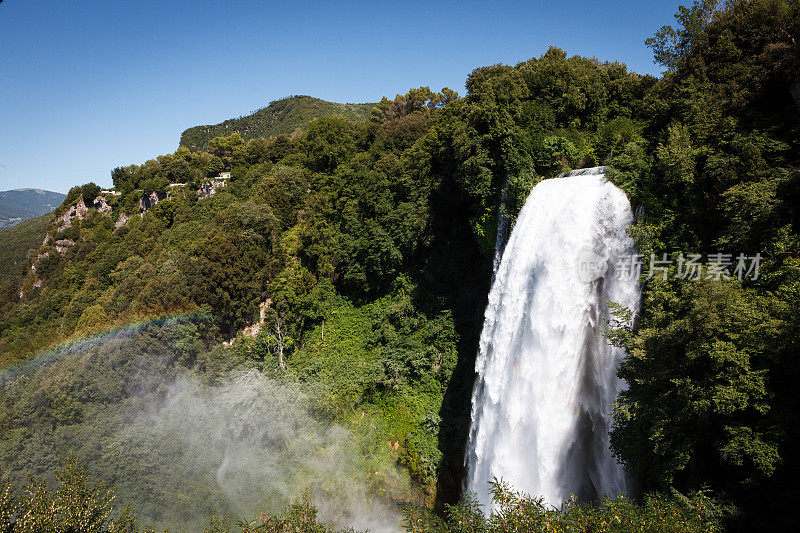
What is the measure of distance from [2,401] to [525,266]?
76.1 feet

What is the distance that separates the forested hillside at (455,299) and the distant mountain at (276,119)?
45285mm

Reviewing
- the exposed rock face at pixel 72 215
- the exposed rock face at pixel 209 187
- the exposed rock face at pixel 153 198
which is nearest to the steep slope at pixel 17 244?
the exposed rock face at pixel 72 215

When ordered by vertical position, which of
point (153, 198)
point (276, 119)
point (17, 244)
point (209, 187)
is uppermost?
point (276, 119)

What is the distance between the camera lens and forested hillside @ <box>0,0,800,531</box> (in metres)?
7.55

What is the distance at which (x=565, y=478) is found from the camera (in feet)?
37.1

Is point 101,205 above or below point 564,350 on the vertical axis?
above

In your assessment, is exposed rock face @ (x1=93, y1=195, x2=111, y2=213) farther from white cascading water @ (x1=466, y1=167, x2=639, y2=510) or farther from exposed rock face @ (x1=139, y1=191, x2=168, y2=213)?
white cascading water @ (x1=466, y1=167, x2=639, y2=510)

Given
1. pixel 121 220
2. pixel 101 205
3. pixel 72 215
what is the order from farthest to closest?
pixel 101 205 → pixel 72 215 → pixel 121 220

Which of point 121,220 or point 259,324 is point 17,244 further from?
point 259,324

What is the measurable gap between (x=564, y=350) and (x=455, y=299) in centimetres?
Answer: 936

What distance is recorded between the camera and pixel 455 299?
814 inches

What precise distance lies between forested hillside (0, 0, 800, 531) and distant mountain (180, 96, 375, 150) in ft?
149

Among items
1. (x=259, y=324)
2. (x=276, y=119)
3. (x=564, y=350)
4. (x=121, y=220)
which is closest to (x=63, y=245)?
(x=121, y=220)

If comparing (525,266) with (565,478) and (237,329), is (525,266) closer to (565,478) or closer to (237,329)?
(565,478)
